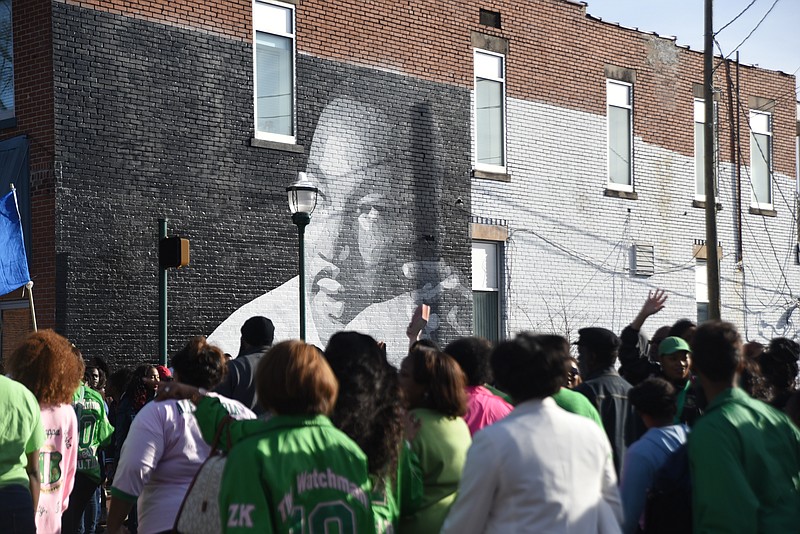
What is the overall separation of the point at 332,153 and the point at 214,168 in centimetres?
215

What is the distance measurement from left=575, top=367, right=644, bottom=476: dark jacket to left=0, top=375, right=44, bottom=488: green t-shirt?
3.28 m

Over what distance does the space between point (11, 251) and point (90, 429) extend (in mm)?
3768

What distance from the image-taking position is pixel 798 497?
4.35m

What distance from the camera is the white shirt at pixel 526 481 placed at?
3820 mm

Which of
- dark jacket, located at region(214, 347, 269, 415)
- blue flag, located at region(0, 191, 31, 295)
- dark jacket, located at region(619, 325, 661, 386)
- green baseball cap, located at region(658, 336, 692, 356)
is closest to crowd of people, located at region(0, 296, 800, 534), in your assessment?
green baseball cap, located at region(658, 336, 692, 356)

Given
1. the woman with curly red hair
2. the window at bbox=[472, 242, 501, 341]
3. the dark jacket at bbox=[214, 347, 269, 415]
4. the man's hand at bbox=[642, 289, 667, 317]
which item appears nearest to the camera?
the woman with curly red hair

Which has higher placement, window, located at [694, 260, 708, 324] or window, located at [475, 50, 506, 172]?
window, located at [475, 50, 506, 172]

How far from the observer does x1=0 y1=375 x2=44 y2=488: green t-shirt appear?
212 inches

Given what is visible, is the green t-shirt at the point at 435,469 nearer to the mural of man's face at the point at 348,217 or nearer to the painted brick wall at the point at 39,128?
the painted brick wall at the point at 39,128

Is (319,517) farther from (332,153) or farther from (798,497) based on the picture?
(332,153)

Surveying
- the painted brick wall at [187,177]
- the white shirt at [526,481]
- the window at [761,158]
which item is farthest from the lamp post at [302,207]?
the window at [761,158]

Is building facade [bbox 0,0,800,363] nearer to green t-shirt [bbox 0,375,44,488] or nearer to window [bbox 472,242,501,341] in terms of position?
window [bbox 472,242,501,341]

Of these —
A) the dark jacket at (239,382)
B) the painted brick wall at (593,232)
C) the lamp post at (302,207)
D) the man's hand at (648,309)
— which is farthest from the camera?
the painted brick wall at (593,232)

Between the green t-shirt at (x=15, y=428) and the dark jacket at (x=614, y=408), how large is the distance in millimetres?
3277
